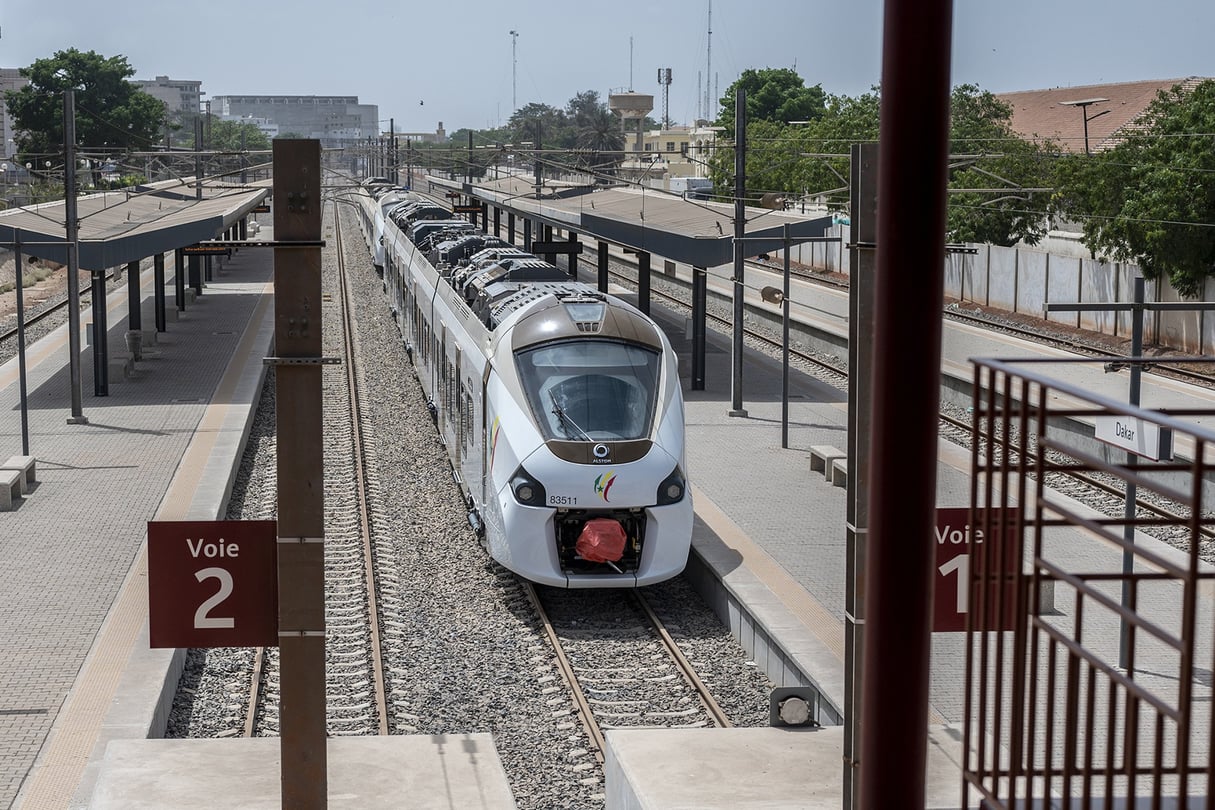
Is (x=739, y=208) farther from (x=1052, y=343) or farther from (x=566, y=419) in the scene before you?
(x=1052, y=343)

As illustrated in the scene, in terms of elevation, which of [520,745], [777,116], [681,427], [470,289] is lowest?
[520,745]

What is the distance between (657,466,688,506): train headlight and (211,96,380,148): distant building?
553ft

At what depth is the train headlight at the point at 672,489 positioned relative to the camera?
1323 cm

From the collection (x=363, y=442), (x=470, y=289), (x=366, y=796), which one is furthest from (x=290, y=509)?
(x=363, y=442)

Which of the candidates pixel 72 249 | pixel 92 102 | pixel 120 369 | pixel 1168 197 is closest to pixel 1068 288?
pixel 1168 197

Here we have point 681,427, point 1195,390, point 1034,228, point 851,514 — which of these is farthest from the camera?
point 1034,228

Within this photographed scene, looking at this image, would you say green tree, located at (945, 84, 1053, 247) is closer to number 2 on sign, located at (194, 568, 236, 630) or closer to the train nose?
the train nose

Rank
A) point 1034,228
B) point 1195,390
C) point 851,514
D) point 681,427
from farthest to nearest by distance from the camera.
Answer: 1. point 1034,228
2. point 1195,390
3. point 681,427
4. point 851,514

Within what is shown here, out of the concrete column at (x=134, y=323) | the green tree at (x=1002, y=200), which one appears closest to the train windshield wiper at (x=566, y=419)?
the concrete column at (x=134, y=323)

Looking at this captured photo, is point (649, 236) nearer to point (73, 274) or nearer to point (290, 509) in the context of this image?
point (73, 274)

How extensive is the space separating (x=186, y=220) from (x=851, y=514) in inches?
815

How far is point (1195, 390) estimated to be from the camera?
24.0m

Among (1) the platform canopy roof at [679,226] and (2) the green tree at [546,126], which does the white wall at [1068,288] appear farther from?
(2) the green tree at [546,126]

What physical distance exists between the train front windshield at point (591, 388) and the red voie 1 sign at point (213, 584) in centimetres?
596
